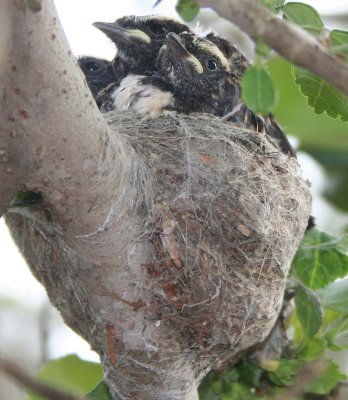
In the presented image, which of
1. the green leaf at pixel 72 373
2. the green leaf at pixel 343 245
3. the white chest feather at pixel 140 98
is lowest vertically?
the green leaf at pixel 72 373

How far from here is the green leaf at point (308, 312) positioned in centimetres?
310

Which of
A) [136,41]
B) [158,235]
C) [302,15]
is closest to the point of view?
[302,15]

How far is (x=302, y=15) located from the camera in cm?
160

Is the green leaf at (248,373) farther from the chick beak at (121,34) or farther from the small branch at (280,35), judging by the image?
the small branch at (280,35)

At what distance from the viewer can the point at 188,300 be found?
2590 millimetres

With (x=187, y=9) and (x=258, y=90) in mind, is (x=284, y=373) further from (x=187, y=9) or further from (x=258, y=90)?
(x=187, y=9)

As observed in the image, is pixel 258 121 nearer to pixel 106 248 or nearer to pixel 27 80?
pixel 106 248

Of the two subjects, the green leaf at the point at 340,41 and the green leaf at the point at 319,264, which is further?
the green leaf at the point at 319,264

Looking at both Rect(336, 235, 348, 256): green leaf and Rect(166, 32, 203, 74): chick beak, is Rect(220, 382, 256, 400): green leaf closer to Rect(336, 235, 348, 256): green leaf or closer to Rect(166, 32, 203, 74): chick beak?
Rect(336, 235, 348, 256): green leaf

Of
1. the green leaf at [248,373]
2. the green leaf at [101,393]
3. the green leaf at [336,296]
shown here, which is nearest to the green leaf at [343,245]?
the green leaf at [336,296]

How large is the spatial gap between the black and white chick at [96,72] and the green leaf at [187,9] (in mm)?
2402

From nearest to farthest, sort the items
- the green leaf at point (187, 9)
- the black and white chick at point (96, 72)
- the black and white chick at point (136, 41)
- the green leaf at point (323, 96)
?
1. the green leaf at point (187, 9)
2. the green leaf at point (323, 96)
3. the black and white chick at point (136, 41)
4. the black and white chick at point (96, 72)

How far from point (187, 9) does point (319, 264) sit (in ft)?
5.89

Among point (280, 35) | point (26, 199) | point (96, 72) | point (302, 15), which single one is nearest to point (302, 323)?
point (26, 199)
